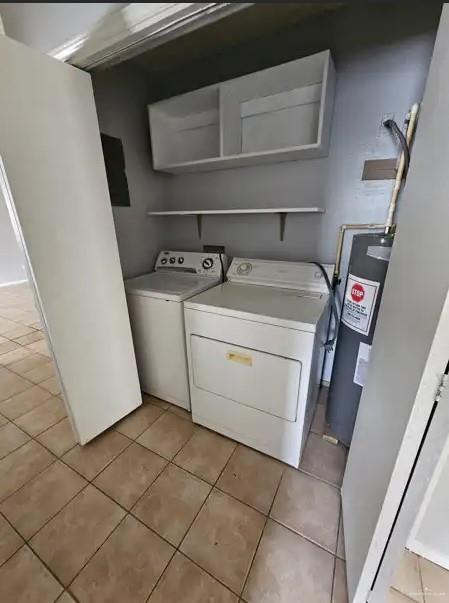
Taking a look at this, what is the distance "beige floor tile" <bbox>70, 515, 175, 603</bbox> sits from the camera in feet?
3.17

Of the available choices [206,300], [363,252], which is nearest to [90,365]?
[206,300]

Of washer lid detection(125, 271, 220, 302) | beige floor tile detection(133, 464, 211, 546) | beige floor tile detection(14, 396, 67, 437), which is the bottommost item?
beige floor tile detection(14, 396, 67, 437)

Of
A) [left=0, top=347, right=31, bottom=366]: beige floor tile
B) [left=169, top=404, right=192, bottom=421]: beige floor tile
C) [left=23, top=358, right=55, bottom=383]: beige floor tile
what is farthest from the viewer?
[left=0, top=347, right=31, bottom=366]: beige floor tile

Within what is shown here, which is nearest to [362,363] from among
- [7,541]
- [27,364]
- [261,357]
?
[261,357]

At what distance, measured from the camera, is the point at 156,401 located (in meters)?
1.97

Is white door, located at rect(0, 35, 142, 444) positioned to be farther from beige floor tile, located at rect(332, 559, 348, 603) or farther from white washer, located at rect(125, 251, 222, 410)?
beige floor tile, located at rect(332, 559, 348, 603)

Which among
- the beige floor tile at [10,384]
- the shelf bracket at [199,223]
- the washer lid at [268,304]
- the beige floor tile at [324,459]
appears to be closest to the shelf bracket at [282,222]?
the washer lid at [268,304]

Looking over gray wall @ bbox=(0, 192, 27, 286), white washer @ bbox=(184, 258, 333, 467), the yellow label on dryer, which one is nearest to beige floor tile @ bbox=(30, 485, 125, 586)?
white washer @ bbox=(184, 258, 333, 467)

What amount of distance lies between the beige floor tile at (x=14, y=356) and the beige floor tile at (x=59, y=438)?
1.23 m

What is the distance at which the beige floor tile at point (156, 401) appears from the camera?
192 cm

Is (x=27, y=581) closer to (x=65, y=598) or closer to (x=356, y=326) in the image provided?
(x=65, y=598)

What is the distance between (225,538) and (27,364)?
7.81 feet

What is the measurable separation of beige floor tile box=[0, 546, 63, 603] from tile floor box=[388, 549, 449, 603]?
129 cm

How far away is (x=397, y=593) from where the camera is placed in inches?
37.9
